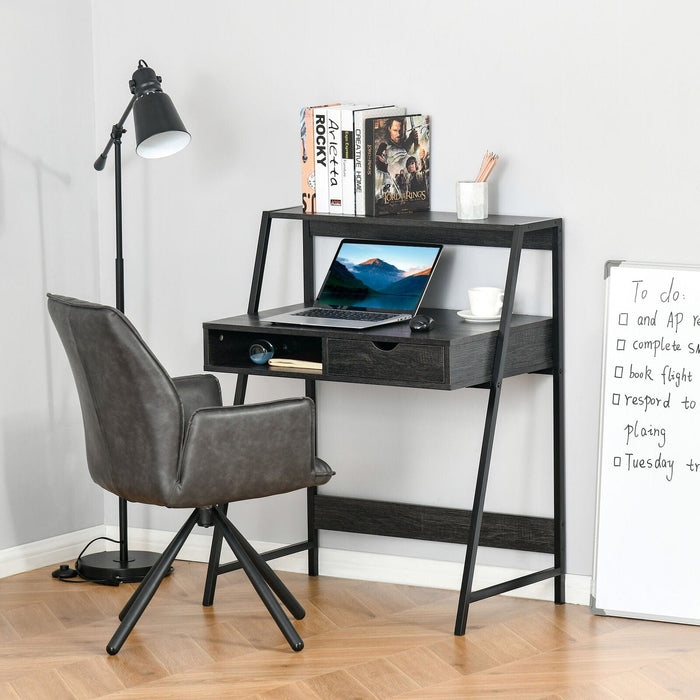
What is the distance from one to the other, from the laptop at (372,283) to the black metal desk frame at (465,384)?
0.09m

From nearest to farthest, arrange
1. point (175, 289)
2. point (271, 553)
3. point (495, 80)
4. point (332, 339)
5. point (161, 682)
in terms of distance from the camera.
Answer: point (161, 682) < point (332, 339) < point (495, 80) < point (271, 553) < point (175, 289)

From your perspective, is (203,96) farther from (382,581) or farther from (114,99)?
(382,581)

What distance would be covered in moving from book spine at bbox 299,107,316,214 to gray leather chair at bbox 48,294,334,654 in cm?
75

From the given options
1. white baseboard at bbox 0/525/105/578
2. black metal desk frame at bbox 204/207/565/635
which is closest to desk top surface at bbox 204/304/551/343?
black metal desk frame at bbox 204/207/565/635

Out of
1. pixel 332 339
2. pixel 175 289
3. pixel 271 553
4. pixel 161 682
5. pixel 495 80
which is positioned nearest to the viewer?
pixel 161 682

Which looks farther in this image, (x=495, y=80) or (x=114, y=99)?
(x=114, y=99)

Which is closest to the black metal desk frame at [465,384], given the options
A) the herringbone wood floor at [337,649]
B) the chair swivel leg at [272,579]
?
the herringbone wood floor at [337,649]

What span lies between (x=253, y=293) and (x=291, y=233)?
336 millimetres

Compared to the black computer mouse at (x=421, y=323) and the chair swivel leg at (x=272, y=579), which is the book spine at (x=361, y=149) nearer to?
the black computer mouse at (x=421, y=323)

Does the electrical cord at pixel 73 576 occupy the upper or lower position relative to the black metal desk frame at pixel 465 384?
lower

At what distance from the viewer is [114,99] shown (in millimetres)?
4352

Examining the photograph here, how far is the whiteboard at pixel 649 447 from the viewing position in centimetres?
359

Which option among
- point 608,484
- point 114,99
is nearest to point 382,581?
point 608,484

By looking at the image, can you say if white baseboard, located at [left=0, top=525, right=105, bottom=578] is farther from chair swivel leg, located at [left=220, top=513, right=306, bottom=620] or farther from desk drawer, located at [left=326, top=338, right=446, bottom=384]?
desk drawer, located at [left=326, top=338, right=446, bottom=384]
